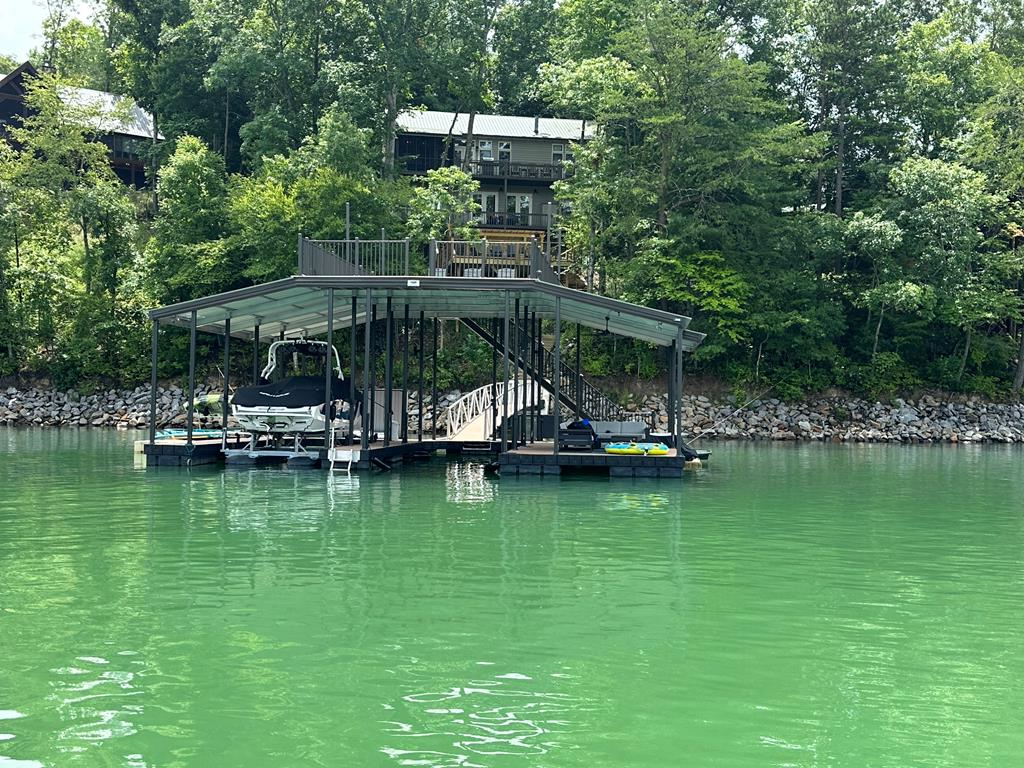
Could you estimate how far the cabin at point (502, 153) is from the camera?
202ft

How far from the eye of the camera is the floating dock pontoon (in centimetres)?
2331

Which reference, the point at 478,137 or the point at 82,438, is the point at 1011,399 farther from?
the point at 82,438

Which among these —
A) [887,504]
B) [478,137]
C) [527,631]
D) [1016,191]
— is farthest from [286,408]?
[478,137]

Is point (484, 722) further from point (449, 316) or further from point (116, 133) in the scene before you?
point (116, 133)

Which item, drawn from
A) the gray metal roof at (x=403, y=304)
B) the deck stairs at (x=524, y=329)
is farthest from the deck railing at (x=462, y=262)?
the gray metal roof at (x=403, y=304)

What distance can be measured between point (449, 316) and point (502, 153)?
34160 mm

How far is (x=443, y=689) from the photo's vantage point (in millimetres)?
7641

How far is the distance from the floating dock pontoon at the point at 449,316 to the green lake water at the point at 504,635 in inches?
226

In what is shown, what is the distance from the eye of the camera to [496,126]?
63406mm

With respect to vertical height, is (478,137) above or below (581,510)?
above

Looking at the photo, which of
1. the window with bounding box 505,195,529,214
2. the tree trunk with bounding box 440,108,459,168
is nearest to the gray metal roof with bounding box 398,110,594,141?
the tree trunk with bounding box 440,108,459,168

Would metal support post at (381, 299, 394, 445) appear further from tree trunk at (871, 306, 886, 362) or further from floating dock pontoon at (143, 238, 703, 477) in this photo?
tree trunk at (871, 306, 886, 362)

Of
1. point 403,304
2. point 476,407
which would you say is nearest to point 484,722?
point 403,304

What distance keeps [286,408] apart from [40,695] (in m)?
17.8
